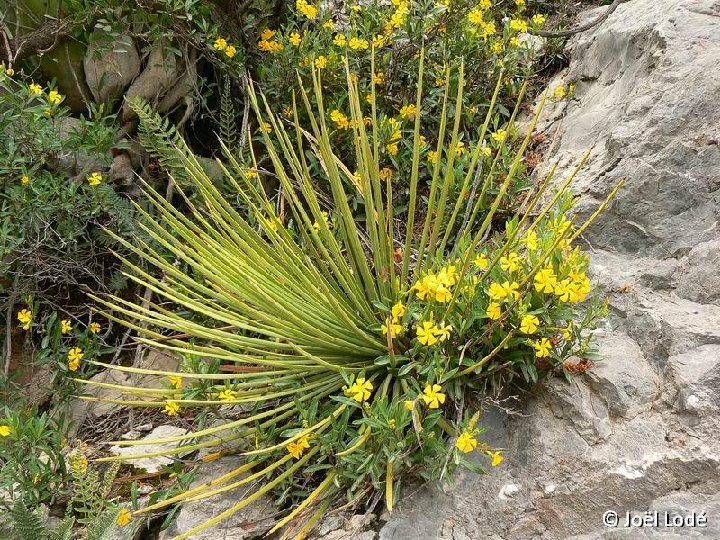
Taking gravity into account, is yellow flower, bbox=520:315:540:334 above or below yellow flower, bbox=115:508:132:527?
above

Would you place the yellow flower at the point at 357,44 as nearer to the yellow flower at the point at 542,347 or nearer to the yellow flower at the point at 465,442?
the yellow flower at the point at 542,347

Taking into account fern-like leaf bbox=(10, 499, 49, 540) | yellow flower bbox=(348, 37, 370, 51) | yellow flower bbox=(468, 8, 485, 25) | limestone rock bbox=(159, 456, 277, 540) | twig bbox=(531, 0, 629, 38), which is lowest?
fern-like leaf bbox=(10, 499, 49, 540)

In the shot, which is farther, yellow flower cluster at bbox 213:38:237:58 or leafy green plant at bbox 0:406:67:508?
yellow flower cluster at bbox 213:38:237:58

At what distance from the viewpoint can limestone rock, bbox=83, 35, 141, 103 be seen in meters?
2.56

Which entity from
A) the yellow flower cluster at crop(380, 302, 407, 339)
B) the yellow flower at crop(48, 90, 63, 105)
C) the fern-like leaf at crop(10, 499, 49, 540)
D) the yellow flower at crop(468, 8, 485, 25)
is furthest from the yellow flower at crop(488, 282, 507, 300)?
the yellow flower at crop(48, 90, 63, 105)

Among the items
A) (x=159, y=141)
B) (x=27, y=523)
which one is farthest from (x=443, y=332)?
(x=159, y=141)

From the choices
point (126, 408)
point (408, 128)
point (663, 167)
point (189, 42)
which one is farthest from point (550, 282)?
point (189, 42)

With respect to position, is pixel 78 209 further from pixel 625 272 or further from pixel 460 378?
pixel 625 272

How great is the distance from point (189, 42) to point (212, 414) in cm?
171

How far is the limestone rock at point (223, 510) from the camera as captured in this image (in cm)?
172

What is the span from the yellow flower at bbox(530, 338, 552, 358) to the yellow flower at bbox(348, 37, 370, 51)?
171cm

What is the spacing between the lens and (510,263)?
1593 millimetres

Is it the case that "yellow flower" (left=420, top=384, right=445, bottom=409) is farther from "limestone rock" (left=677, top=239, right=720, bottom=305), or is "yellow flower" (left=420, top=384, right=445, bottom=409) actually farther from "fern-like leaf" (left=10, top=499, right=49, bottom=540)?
"fern-like leaf" (left=10, top=499, right=49, bottom=540)

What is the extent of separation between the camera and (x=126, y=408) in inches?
93.0
